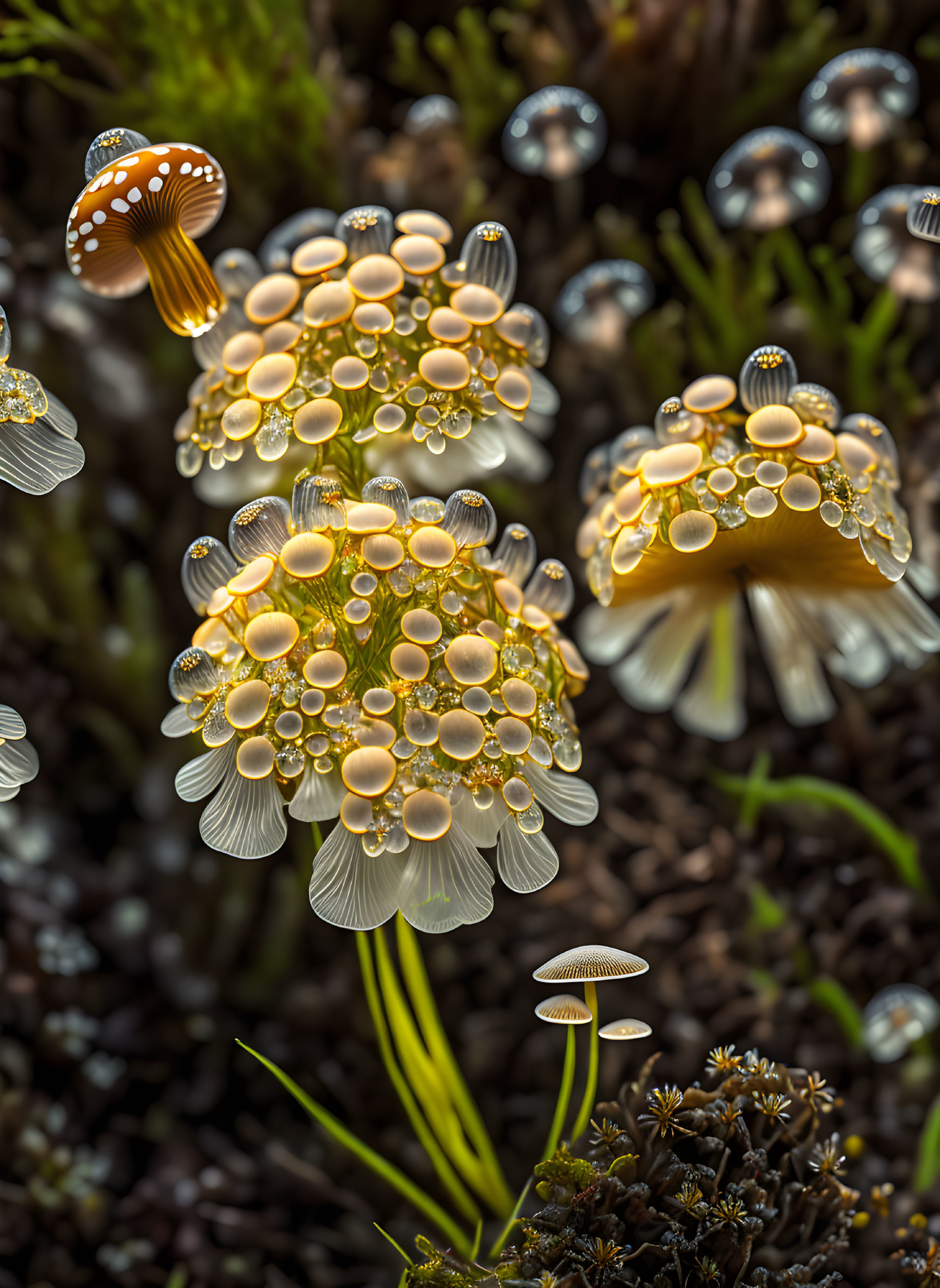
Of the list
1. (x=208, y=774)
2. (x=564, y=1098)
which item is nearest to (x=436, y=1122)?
(x=564, y=1098)

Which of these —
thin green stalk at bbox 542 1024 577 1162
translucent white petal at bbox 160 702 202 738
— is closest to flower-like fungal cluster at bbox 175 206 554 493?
translucent white petal at bbox 160 702 202 738

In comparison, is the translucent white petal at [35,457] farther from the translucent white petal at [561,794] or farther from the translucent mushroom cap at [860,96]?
the translucent mushroom cap at [860,96]

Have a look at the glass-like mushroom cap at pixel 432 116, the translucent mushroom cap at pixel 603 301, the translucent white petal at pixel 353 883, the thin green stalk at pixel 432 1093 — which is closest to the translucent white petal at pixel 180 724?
the translucent white petal at pixel 353 883

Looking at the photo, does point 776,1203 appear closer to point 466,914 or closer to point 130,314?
point 466,914

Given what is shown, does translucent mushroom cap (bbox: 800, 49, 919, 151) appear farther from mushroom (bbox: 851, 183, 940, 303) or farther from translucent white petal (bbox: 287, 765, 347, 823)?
translucent white petal (bbox: 287, 765, 347, 823)

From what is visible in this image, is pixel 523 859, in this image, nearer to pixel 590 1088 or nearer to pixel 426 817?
pixel 426 817

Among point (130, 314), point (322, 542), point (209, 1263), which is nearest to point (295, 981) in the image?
point (209, 1263)
